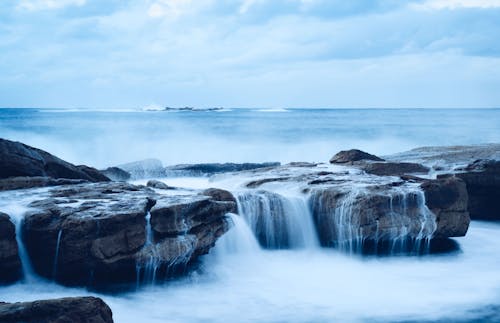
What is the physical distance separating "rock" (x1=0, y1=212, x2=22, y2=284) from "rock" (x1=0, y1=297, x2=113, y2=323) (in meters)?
3.81

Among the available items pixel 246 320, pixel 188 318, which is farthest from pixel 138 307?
pixel 246 320

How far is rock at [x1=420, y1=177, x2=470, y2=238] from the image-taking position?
43.4 ft

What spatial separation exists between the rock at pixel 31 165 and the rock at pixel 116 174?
3.52 metres

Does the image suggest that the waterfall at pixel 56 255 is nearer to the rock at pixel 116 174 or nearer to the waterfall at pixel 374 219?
the waterfall at pixel 374 219

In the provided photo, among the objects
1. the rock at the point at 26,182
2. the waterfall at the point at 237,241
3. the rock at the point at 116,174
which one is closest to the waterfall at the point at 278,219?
the waterfall at the point at 237,241

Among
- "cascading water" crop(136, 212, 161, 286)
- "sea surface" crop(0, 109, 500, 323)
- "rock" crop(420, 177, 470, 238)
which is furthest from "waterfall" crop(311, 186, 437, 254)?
"cascading water" crop(136, 212, 161, 286)

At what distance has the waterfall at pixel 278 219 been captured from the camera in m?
12.9

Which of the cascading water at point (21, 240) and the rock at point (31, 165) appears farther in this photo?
the rock at point (31, 165)

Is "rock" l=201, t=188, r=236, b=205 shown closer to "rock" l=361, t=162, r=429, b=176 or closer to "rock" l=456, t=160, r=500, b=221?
"rock" l=361, t=162, r=429, b=176

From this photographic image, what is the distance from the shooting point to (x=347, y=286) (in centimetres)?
1098

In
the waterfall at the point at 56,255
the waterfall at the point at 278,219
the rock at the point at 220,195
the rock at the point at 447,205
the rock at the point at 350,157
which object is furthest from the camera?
the rock at the point at 350,157

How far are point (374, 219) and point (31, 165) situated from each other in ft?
23.3

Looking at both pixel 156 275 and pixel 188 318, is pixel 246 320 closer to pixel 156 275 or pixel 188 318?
pixel 188 318

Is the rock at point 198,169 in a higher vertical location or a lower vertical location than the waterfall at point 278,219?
higher
